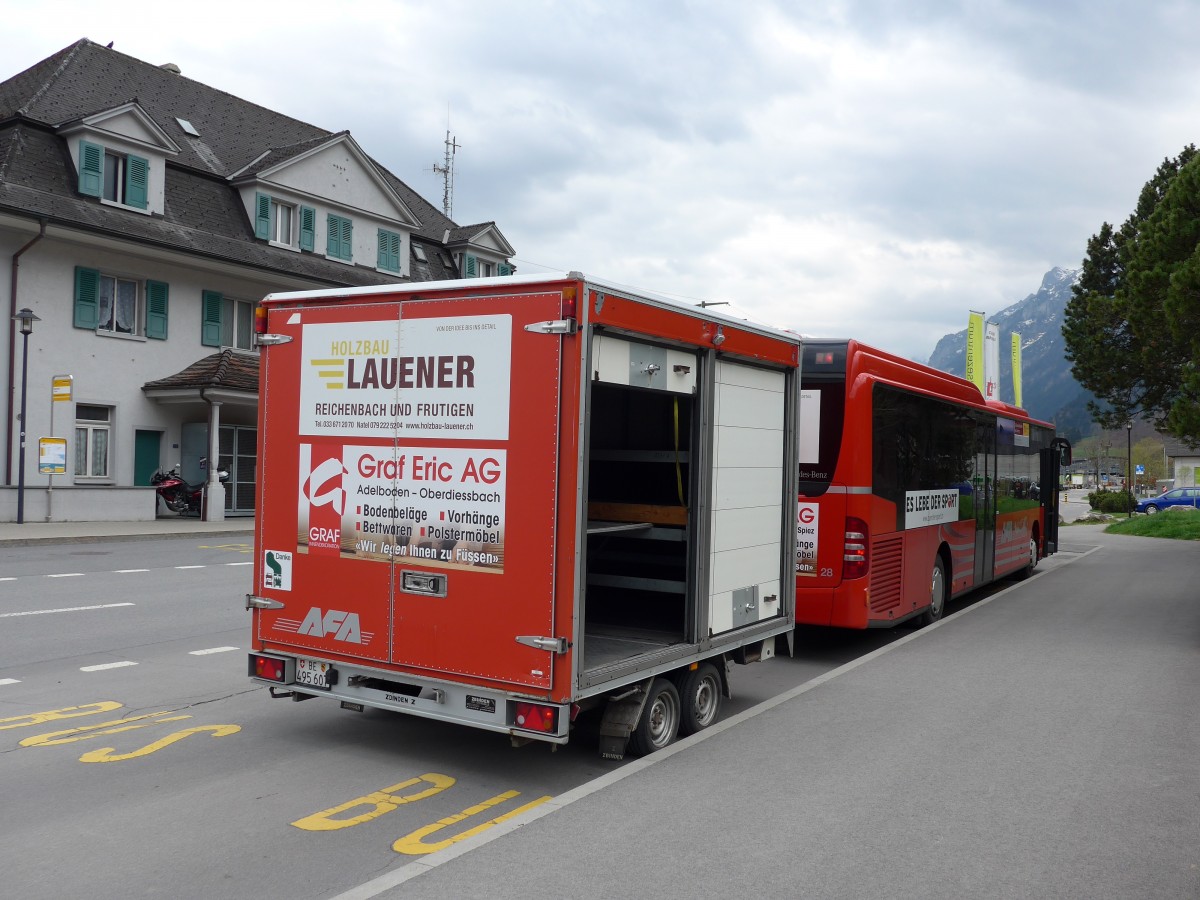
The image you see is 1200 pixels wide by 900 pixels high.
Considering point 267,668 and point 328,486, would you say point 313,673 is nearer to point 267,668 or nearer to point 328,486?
point 267,668

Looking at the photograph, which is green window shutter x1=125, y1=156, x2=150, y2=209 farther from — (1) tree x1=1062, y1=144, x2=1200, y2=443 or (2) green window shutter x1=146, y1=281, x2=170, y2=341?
(1) tree x1=1062, y1=144, x2=1200, y2=443

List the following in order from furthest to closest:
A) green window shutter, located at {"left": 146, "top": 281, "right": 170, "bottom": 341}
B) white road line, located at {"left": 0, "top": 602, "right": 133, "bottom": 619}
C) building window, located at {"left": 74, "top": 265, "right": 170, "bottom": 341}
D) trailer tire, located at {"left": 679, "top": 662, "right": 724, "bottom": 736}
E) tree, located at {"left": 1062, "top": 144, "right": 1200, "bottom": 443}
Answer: green window shutter, located at {"left": 146, "top": 281, "right": 170, "bottom": 341} < building window, located at {"left": 74, "top": 265, "right": 170, "bottom": 341} < tree, located at {"left": 1062, "top": 144, "right": 1200, "bottom": 443} < white road line, located at {"left": 0, "top": 602, "right": 133, "bottom": 619} < trailer tire, located at {"left": 679, "top": 662, "right": 724, "bottom": 736}

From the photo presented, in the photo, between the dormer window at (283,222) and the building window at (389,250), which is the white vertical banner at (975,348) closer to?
the building window at (389,250)

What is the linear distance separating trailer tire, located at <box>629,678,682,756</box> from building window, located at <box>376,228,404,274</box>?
101 ft

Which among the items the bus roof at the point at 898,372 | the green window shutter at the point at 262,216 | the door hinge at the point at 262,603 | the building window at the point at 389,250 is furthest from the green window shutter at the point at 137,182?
the door hinge at the point at 262,603

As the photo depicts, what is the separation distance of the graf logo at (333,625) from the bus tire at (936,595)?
7.66m

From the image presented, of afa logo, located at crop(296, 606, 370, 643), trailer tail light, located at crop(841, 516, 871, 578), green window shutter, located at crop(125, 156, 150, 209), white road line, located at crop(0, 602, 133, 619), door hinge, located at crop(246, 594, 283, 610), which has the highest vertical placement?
green window shutter, located at crop(125, 156, 150, 209)

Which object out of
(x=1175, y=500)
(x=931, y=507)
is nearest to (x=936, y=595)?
(x=931, y=507)

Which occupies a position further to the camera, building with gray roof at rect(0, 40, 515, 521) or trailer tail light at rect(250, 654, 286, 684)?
building with gray roof at rect(0, 40, 515, 521)

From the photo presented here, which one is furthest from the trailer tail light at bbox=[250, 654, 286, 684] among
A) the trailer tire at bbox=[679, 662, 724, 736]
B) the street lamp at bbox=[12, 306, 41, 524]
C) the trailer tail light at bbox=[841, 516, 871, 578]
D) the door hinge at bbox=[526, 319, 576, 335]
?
the street lamp at bbox=[12, 306, 41, 524]

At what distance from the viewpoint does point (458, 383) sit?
19.3ft

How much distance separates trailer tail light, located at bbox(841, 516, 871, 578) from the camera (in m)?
9.83

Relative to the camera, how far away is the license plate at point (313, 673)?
6.32m

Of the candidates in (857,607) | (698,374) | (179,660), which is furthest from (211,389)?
(698,374)
